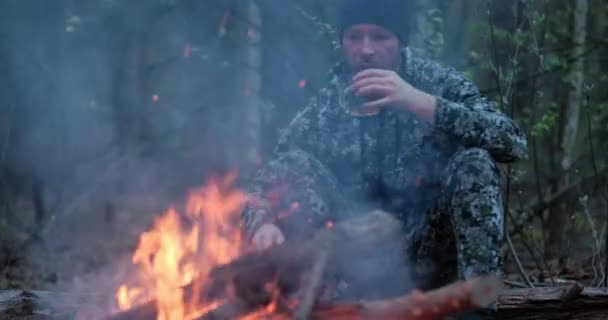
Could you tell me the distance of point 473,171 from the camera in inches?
138

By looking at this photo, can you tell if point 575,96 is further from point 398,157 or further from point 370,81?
point 370,81

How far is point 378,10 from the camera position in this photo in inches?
155

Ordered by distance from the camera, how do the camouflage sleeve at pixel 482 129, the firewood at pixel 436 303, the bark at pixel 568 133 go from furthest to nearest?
1. the bark at pixel 568 133
2. the camouflage sleeve at pixel 482 129
3. the firewood at pixel 436 303

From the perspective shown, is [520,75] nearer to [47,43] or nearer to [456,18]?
[456,18]

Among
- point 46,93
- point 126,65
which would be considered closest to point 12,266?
point 46,93

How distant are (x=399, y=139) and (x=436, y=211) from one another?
1.79 feet

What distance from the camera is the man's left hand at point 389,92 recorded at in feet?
11.6

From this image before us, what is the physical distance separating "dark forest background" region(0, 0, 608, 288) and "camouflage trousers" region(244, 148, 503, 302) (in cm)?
203

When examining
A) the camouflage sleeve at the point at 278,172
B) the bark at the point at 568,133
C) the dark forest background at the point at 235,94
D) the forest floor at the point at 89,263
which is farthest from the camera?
the bark at the point at 568,133

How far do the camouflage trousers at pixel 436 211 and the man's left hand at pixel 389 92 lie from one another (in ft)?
1.06

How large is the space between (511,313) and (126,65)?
20.3 ft

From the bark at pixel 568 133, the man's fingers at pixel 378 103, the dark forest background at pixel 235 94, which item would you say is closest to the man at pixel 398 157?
the man's fingers at pixel 378 103

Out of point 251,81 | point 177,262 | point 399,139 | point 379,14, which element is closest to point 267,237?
point 177,262

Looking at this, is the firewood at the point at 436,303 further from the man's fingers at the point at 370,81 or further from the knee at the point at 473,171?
the man's fingers at the point at 370,81
